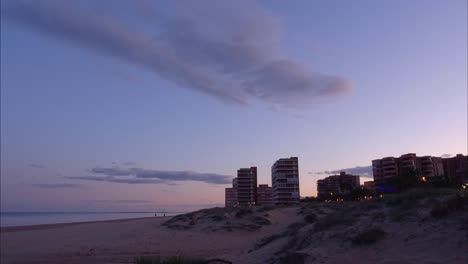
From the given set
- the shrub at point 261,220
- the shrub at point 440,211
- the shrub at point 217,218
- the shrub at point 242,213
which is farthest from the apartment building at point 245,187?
the shrub at point 440,211

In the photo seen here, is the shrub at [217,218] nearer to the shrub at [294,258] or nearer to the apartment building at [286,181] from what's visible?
the shrub at [294,258]

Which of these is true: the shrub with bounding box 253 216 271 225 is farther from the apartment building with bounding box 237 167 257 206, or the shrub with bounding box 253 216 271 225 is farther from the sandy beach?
the apartment building with bounding box 237 167 257 206

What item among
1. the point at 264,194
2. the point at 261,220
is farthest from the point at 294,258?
the point at 264,194

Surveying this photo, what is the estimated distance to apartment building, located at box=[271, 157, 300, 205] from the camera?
100 meters

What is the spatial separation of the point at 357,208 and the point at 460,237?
5810 mm

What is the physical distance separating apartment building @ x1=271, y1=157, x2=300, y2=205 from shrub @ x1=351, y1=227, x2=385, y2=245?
89.9 m

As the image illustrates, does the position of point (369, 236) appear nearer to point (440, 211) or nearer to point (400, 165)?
point (440, 211)

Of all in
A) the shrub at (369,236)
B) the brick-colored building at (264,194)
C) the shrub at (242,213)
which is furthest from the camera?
the brick-colored building at (264,194)

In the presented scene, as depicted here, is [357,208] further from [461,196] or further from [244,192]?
[244,192]

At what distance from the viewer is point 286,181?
10350 centimetres

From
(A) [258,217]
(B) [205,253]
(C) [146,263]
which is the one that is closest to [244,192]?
(A) [258,217]

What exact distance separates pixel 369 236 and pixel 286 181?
9430 centimetres

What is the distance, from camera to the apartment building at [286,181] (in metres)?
Answer: 100

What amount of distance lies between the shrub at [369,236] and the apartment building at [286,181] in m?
89.9
